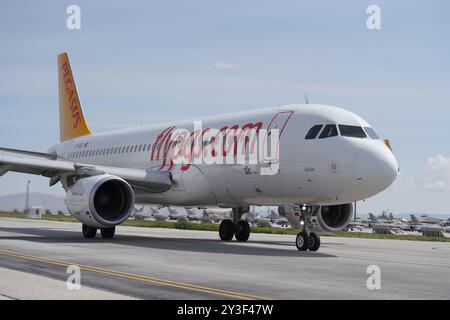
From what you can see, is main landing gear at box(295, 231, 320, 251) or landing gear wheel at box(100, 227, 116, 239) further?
landing gear wheel at box(100, 227, 116, 239)

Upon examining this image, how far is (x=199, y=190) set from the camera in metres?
23.5

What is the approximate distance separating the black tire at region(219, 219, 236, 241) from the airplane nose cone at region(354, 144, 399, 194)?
329 inches

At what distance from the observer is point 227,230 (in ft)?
83.3

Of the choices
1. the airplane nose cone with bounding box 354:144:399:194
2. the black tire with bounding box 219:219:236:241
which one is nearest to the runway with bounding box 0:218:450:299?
the airplane nose cone with bounding box 354:144:399:194

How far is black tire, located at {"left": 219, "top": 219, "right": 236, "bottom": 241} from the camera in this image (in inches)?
997

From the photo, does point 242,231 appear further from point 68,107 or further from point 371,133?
point 68,107

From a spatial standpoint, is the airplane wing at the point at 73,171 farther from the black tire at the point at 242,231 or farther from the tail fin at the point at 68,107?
the tail fin at the point at 68,107

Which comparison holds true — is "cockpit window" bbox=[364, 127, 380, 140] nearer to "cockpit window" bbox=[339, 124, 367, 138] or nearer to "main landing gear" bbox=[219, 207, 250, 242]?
"cockpit window" bbox=[339, 124, 367, 138]

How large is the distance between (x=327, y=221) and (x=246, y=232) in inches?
173

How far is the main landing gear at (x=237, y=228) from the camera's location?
82.6 ft

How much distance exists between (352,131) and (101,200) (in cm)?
920

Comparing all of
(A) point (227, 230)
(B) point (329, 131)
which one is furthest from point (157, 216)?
(B) point (329, 131)

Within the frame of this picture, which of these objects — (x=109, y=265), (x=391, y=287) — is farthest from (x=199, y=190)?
(x=391, y=287)

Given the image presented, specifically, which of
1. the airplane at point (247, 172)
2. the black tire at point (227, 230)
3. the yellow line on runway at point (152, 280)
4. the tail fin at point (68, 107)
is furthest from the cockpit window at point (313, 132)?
the tail fin at point (68, 107)
